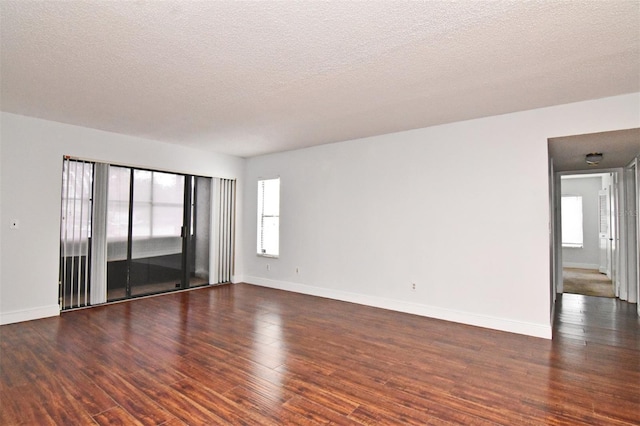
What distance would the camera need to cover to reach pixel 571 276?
26.8 ft

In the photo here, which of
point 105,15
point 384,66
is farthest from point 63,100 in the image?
point 384,66

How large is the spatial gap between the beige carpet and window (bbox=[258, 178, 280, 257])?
576cm

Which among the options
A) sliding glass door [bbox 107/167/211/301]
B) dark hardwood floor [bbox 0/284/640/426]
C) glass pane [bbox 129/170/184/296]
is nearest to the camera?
dark hardwood floor [bbox 0/284/640/426]

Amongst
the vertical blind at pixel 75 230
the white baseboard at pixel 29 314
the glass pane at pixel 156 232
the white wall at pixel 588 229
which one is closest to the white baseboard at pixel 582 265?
the white wall at pixel 588 229

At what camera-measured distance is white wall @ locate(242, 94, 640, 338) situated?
3.99 metres

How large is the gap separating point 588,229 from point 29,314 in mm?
12570

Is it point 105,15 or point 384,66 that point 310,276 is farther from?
point 105,15

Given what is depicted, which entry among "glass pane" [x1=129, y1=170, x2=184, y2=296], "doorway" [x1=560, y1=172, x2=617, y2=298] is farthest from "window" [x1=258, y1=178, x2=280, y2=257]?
Answer: "doorway" [x1=560, y1=172, x2=617, y2=298]

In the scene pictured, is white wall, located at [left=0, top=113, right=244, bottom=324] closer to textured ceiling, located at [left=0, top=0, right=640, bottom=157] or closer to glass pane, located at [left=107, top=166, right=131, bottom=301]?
textured ceiling, located at [left=0, top=0, right=640, bottom=157]

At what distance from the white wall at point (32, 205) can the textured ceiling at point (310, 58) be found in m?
0.35

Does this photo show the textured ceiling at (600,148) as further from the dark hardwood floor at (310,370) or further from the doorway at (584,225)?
the doorway at (584,225)

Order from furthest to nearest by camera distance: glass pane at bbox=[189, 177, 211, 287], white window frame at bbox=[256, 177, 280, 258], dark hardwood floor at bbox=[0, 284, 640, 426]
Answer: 1. white window frame at bbox=[256, 177, 280, 258]
2. glass pane at bbox=[189, 177, 211, 287]
3. dark hardwood floor at bbox=[0, 284, 640, 426]

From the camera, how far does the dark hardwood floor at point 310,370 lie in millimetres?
2324

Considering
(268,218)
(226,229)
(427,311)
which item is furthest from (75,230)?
(427,311)
